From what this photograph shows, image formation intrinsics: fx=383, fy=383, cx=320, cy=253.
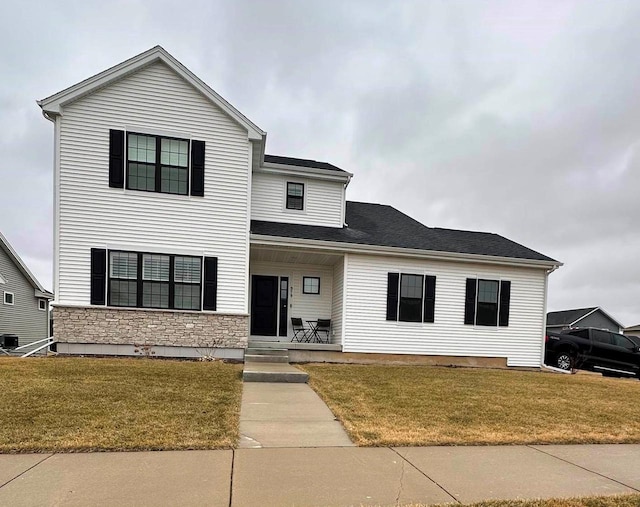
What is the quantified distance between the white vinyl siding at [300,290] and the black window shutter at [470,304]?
4261 millimetres

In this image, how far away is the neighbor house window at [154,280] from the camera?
9898 mm

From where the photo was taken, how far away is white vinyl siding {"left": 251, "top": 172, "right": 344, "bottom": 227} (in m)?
12.2

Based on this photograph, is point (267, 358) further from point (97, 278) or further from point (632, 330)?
point (632, 330)

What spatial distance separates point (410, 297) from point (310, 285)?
3247mm

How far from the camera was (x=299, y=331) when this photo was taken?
40.8ft

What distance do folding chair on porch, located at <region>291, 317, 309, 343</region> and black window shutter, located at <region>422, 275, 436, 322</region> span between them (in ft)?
12.4

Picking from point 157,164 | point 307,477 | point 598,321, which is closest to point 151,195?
point 157,164

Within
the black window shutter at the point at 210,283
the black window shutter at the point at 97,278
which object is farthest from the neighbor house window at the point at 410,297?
the black window shutter at the point at 97,278

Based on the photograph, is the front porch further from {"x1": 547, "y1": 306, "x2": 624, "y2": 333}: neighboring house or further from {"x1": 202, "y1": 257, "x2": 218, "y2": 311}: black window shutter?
{"x1": 547, "y1": 306, "x2": 624, "y2": 333}: neighboring house

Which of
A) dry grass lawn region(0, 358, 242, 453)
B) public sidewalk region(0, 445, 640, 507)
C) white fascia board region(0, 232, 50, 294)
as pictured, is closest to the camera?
public sidewalk region(0, 445, 640, 507)

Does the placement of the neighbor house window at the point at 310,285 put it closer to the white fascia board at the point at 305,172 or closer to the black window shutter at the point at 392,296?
the black window shutter at the point at 392,296

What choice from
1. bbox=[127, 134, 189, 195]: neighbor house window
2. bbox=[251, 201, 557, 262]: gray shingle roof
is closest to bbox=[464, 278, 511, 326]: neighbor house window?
bbox=[251, 201, 557, 262]: gray shingle roof

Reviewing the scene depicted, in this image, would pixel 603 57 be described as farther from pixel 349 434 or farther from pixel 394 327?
pixel 349 434

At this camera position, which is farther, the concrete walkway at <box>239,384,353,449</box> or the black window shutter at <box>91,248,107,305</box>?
the black window shutter at <box>91,248,107,305</box>
